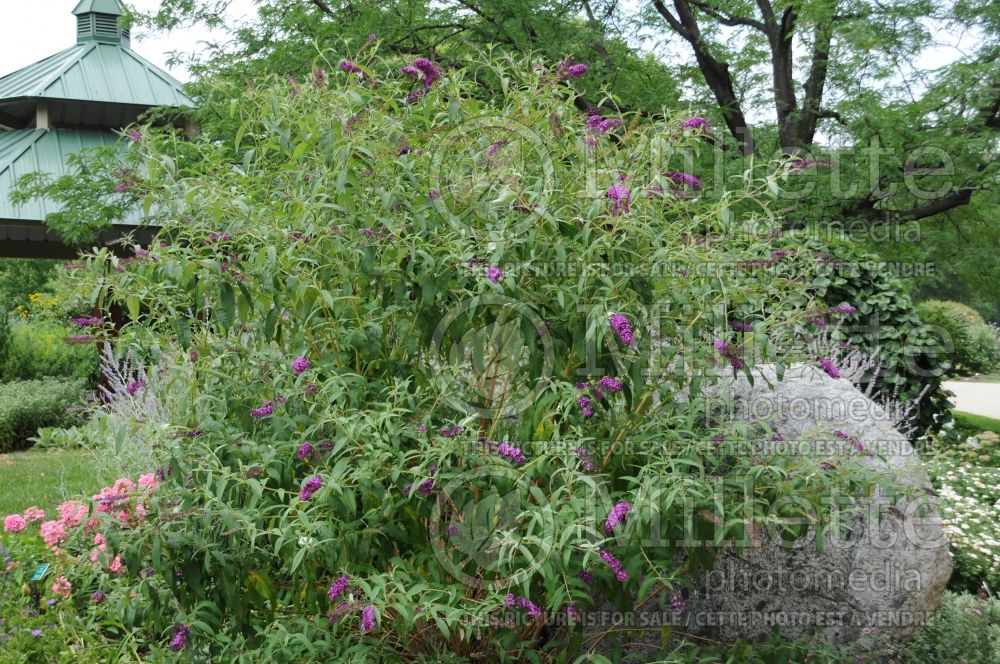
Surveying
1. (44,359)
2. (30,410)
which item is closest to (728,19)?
(30,410)

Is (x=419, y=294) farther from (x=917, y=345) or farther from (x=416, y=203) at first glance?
(x=917, y=345)

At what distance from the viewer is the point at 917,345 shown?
8.30 m

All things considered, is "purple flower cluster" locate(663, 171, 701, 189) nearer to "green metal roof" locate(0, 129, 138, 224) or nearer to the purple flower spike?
the purple flower spike

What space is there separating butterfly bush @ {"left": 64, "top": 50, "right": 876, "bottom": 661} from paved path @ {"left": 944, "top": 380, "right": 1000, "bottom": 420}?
14.7 meters

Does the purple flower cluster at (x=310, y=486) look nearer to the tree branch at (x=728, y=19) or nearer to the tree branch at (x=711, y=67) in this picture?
the tree branch at (x=711, y=67)

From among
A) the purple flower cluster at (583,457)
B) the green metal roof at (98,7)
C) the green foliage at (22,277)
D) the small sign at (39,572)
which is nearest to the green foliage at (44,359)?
the green metal roof at (98,7)

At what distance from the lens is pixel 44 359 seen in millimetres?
13875

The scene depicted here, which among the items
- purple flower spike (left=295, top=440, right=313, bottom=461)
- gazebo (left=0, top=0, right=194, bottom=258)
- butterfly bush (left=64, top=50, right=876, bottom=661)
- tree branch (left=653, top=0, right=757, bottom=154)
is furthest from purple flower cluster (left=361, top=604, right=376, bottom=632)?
gazebo (left=0, top=0, right=194, bottom=258)

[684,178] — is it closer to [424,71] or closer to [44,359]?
[424,71]

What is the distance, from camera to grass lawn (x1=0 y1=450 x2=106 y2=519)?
25.5 ft

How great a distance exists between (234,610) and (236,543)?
0.23 meters

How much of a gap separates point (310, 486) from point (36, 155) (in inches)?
565

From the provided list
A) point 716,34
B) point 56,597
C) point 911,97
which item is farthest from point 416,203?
point 716,34

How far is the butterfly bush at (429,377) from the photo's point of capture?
2.79 meters
